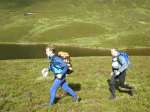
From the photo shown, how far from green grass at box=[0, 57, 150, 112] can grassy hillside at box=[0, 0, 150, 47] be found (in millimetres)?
89133

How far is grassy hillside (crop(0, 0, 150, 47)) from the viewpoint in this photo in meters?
136

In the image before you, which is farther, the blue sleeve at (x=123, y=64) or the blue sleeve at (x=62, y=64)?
the blue sleeve at (x=123, y=64)

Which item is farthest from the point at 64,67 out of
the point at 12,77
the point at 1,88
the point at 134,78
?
the point at 12,77

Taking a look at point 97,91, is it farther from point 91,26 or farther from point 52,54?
point 91,26

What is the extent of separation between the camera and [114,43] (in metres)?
130

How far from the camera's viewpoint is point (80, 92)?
87.9ft

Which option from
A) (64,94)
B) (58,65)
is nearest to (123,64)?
(58,65)

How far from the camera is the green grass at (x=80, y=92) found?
22.9 m

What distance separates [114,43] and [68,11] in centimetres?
6020

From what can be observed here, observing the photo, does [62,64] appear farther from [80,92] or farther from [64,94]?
[80,92]

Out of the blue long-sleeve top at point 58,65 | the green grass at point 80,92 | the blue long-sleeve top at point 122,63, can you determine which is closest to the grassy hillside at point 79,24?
the green grass at point 80,92

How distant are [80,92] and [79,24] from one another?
5165 inches

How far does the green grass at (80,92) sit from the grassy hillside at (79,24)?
8913 centimetres

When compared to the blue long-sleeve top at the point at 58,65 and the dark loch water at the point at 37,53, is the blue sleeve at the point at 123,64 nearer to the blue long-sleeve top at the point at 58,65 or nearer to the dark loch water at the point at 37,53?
the blue long-sleeve top at the point at 58,65
